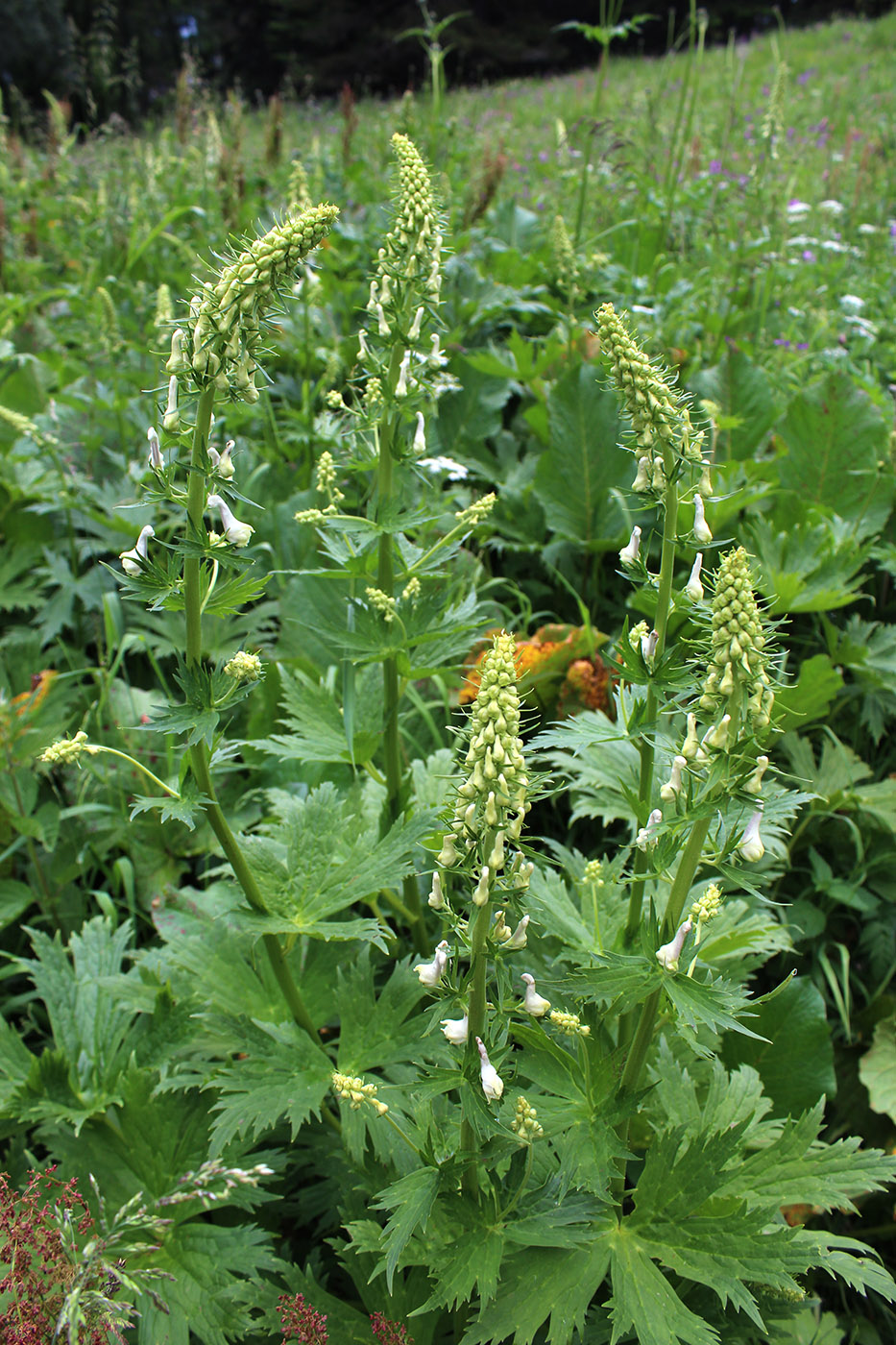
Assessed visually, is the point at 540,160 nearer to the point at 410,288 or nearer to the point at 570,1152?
the point at 410,288

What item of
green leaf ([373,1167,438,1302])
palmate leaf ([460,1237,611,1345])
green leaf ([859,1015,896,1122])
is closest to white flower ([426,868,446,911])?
green leaf ([373,1167,438,1302])

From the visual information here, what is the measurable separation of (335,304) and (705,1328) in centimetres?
422

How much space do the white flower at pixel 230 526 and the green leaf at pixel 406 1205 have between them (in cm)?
97

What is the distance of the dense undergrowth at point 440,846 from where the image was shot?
125cm

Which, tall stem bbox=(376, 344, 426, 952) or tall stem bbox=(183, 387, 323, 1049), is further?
tall stem bbox=(376, 344, 426, 952)

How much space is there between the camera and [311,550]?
306 cm

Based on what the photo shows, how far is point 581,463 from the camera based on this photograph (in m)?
3.22

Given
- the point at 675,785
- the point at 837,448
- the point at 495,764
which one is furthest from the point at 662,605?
the point at 837,448

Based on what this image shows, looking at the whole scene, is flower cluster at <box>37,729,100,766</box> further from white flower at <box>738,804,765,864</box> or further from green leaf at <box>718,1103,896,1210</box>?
green leaf at <box>718,1103,896,1210</box>

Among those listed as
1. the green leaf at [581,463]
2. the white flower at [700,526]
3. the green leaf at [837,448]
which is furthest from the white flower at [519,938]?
the green leaf at [837,448]

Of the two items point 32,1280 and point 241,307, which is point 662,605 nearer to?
point 241,307

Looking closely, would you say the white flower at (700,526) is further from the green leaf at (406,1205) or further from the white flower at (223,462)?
the green leaf at (406,1205)

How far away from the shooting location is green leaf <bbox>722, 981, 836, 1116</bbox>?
198 centimetres

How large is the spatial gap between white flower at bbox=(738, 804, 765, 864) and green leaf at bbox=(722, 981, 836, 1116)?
3.42 feet
